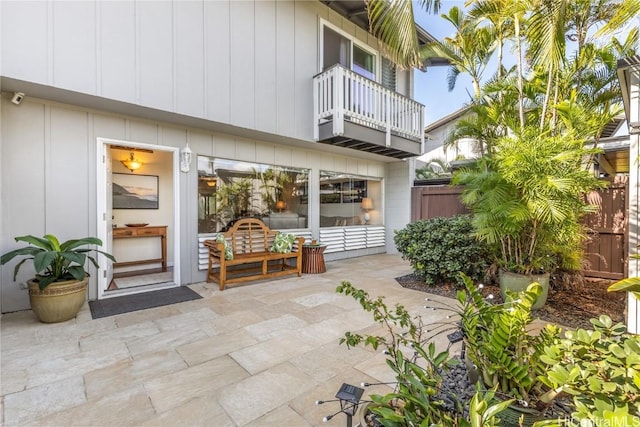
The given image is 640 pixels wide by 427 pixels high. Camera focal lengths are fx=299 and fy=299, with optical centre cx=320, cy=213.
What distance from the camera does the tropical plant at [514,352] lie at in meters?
1.40

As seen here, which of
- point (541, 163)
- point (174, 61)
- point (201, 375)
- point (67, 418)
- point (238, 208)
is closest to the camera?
point (67, 418)

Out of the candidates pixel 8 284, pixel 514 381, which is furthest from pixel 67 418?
pixel 8 284

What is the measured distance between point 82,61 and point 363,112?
4.40 meters

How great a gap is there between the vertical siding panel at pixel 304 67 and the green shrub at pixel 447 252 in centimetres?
287

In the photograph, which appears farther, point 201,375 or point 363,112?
point 363,112

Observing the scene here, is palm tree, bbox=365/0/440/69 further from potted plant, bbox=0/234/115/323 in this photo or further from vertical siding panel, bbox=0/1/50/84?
potted plant, bbox=0/234/115/323

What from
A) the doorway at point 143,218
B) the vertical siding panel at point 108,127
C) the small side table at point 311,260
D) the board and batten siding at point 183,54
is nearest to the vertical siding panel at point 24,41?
the board and batten siding at point 183,54

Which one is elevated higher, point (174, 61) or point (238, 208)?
point (174, 61)

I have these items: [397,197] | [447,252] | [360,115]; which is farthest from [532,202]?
[397,197]

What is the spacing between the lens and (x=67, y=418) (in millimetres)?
1868

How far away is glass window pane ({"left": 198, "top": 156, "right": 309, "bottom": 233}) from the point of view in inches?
210

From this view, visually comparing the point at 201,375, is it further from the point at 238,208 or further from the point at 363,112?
the point at 363,112

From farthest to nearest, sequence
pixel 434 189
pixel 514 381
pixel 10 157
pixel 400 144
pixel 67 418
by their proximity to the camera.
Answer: pixel 434 189 → pixel 400 144 → pixel 10 157 → pixel 67 418 → pixel 514 381

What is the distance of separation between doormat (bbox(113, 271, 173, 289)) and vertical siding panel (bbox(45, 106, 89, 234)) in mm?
1158
